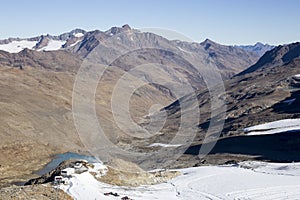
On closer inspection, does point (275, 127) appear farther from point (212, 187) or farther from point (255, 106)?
point (212, 187)

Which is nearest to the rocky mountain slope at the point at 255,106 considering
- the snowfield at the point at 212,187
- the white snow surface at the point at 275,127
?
the white snow surface at the point at 275,127

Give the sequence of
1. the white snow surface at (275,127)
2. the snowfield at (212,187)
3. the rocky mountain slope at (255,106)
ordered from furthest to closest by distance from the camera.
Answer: the rocky mountain slope at (255,106) → the white snow surface at (275,127) → the snowfield at (212,187)

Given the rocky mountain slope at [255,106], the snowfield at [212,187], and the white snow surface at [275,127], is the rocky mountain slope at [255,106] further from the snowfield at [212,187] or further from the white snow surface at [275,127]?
the snowfield at [212,187]

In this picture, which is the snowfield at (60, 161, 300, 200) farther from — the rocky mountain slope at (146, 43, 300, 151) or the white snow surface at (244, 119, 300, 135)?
the rocky mountain slope at (146, 43, 300, 151)

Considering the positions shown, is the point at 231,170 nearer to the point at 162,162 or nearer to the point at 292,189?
the point at 292,189

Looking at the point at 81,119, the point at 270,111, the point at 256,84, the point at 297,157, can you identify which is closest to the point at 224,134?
the point at 270,111

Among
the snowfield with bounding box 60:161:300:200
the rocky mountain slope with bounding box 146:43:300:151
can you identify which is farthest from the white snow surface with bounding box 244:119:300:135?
the snowfield with bounding box 60:161:300:200
